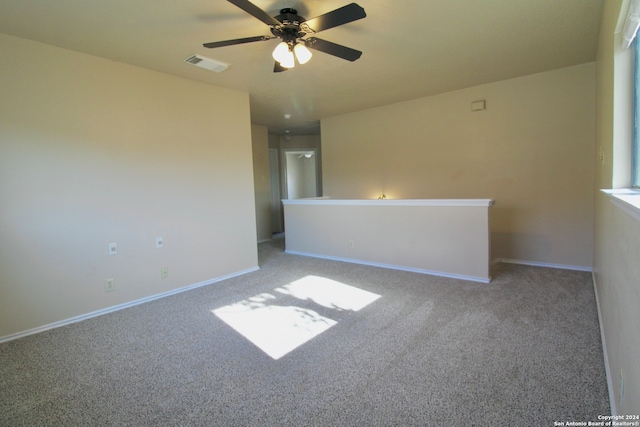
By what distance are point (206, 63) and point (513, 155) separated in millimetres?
4071

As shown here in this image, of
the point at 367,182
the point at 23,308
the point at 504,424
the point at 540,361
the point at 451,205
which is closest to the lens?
the point at 504,424

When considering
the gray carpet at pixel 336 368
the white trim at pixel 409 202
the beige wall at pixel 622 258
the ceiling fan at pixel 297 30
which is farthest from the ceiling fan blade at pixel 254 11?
the white trim at pixel 409 202

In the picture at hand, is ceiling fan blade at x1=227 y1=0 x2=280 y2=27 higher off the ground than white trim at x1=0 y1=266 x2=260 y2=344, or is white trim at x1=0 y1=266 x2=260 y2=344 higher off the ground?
ceiling fan blade at x1=227 y1=0 x2=280 y2=27

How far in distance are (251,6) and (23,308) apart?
310cm

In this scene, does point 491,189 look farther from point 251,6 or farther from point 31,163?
point 31,163

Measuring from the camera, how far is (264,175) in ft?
22.6

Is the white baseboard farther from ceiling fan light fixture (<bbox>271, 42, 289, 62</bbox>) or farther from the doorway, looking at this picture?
the doorway

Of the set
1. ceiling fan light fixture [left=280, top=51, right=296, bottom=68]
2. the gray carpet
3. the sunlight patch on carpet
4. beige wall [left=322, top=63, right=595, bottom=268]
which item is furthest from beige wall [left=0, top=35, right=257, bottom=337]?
beige wall [left=322, top=63, right=595, bottom=268]

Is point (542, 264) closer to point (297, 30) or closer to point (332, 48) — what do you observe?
point (332, 48)

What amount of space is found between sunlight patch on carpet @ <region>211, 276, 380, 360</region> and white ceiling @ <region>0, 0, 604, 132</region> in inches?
99.7

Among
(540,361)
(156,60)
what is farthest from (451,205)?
(156,60)

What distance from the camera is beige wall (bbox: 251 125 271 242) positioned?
662 cm

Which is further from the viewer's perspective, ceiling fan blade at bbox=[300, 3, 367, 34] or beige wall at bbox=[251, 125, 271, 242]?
beige wall at bbox=[251, 125, 271, 242]

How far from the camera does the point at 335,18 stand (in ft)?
Answer: 6.56
